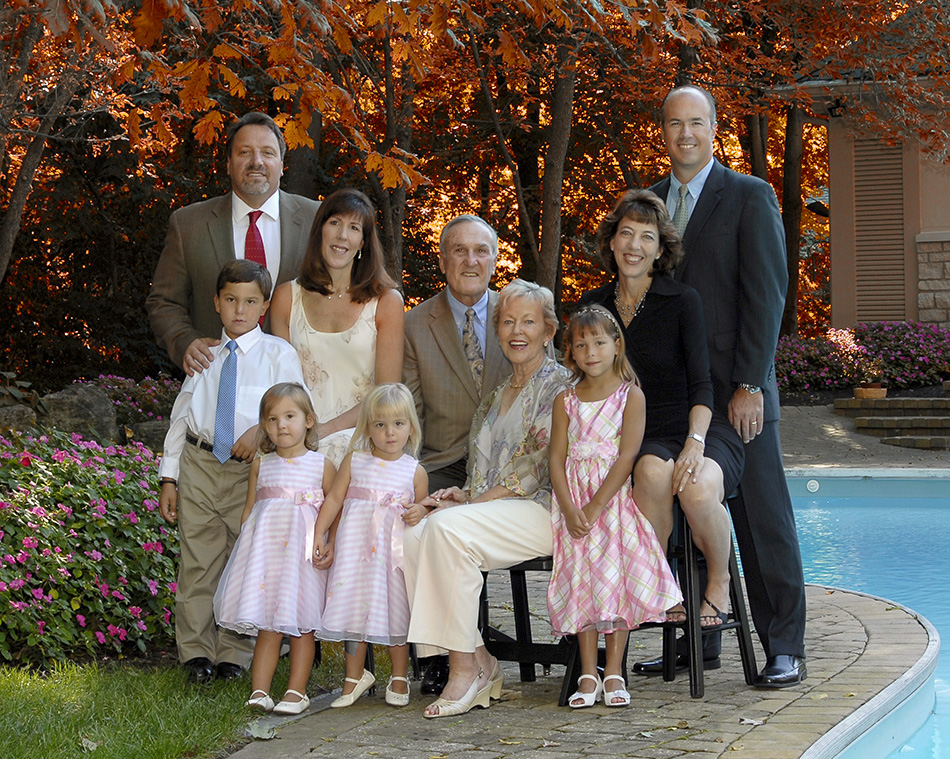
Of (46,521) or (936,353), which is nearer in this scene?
(46,521)

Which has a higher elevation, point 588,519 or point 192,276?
point 192,276

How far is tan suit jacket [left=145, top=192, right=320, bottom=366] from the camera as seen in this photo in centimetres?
440

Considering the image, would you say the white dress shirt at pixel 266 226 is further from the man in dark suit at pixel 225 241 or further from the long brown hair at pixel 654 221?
the long brown hair at pixel 654 221

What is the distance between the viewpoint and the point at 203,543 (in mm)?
4156

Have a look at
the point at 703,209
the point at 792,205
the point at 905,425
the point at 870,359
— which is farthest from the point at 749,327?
the point at 792,205

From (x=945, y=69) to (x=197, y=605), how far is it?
1220cm

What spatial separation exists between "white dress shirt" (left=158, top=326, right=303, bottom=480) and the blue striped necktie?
2 cm

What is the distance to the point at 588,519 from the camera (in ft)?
12.2

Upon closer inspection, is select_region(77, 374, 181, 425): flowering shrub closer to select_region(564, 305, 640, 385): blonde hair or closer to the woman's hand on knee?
select_region(564, 305, 640, 385): blonde hair

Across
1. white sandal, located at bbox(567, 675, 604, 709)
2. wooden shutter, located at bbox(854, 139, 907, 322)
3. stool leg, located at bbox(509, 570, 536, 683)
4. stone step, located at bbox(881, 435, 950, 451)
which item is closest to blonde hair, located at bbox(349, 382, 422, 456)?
stool leg, located at bbox(509, 570, 536, 683)

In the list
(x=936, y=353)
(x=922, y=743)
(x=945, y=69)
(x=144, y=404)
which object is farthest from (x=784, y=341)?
(x=922, y=743)

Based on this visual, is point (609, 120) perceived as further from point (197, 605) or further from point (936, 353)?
point (197, 605)

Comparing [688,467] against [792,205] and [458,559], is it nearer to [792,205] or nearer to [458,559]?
[458,559]

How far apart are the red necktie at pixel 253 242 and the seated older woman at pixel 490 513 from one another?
105 cm
